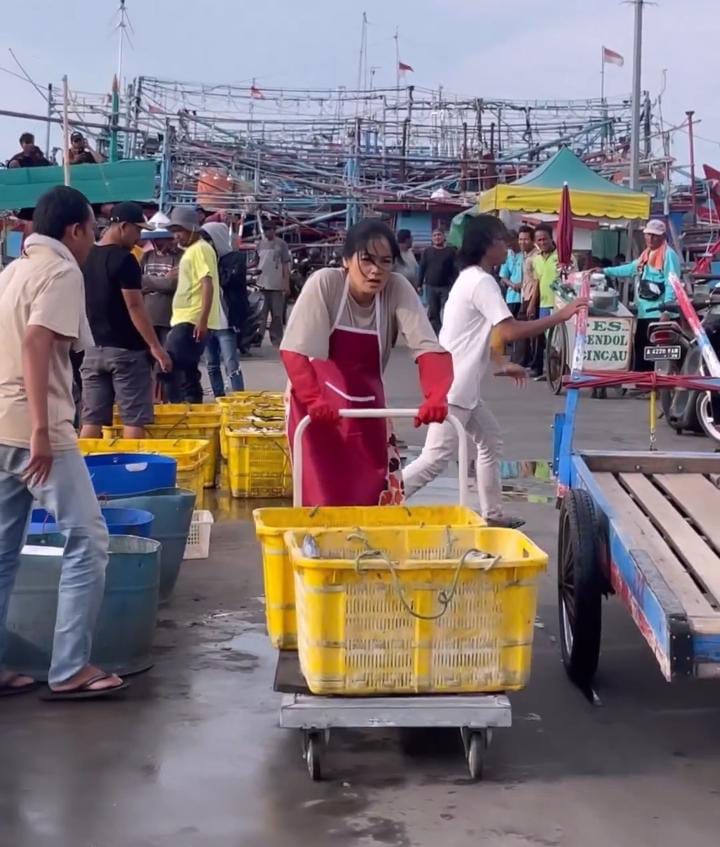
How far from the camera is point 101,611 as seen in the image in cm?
543

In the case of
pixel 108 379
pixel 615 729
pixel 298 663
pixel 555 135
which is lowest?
pixel 615 729

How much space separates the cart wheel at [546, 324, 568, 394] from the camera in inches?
647

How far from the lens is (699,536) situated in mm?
5477

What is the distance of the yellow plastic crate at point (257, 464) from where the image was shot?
358 inches

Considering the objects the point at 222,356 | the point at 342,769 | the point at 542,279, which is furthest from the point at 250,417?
the point at 542,279

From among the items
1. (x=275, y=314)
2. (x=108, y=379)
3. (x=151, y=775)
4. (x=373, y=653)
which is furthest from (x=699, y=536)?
(x=275, y=314)

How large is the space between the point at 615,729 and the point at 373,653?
121 centimetres

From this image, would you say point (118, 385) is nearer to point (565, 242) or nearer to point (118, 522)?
point (118, 522)

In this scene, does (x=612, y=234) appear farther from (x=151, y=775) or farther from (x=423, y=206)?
(x=151, y=775)

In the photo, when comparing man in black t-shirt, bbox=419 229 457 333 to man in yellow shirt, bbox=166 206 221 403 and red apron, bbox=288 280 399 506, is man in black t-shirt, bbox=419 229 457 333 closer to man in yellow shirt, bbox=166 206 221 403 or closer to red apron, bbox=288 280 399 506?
man in yellow shirt, bbox=166 206 221 403

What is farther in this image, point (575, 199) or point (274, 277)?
point (274, 277)

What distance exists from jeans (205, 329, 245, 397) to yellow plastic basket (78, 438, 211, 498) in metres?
3.93

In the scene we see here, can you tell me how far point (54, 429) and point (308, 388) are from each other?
100 centimetres

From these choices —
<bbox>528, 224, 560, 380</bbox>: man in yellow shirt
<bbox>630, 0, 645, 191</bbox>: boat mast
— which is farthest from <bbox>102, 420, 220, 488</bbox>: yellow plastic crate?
<bbox>630, 0, 645, 191</bbox>: boat mast
